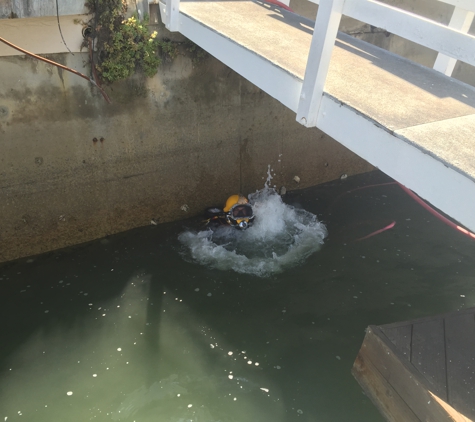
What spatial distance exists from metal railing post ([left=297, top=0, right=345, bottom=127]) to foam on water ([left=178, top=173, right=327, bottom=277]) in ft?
11.4

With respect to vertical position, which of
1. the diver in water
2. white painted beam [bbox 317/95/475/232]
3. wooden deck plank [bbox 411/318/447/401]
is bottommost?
the diver in water

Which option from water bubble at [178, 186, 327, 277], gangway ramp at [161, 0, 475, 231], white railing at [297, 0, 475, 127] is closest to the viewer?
gangway ramp at [161, 0, 475, 231]

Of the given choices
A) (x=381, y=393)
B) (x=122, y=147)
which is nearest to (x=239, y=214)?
(x=122, y=147)

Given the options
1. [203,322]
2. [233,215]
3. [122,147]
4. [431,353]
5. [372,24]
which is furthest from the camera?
[233,215]

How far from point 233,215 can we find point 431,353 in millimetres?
3524

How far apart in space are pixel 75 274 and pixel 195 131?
2.89m

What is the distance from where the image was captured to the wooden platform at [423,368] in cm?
340

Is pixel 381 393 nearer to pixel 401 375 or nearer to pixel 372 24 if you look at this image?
pixel 401 375

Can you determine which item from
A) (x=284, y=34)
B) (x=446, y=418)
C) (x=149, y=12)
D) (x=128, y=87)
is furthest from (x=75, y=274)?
(x=446, y=418)

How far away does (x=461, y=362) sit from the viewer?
144 inches

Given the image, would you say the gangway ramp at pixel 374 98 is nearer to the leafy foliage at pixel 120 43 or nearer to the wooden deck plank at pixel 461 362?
the leafy foliage at pixel 120 43

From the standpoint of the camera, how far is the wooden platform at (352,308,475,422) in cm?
340

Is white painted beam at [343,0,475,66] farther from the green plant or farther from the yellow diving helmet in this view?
the yellow diving helmet

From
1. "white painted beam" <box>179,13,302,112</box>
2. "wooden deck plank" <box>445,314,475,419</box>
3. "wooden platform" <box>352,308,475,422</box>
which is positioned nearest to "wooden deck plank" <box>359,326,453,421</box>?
"wooden platform" <box>352,308,475,422</box>
